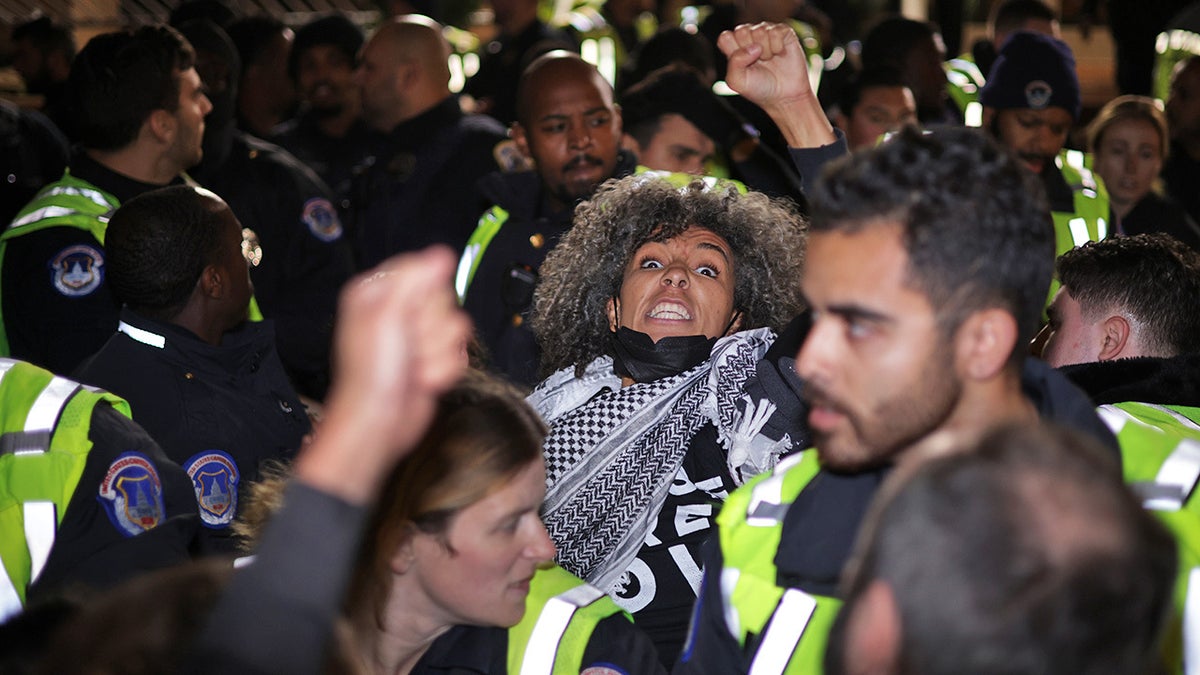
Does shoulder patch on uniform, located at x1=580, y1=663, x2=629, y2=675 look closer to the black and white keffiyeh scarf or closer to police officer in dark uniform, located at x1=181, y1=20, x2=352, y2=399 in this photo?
the black and white keffiyeh scarf

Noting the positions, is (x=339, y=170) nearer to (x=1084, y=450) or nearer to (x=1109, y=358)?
(x=1109, y=358)

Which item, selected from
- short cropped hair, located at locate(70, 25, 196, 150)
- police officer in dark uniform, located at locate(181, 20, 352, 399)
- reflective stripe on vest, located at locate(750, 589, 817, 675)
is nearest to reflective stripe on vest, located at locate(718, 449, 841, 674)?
reflective stripe on vest, located at locate(750, 589, 817, 675)

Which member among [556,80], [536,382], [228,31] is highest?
[228,31]

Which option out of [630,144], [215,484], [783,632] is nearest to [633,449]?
[215,484]

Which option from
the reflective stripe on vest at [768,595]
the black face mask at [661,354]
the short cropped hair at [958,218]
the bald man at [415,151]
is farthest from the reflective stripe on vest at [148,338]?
the bald man at [415,151]

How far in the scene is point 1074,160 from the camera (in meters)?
5.50

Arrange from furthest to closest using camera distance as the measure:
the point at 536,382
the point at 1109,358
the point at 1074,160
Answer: the point at 1074,160, the point at 536,382, the point at 1109,358

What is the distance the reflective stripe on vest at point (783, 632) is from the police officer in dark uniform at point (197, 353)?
1.65 metres

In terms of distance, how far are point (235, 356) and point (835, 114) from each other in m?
4.27

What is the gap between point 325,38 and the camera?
6.61 m

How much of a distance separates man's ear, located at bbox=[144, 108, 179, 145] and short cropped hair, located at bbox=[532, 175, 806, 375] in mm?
1630

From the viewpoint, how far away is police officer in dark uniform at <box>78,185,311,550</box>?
3.31 m

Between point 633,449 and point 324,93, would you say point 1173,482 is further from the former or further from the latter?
point 324,93

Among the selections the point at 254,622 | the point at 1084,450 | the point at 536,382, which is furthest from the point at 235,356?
the point at 1084,450
